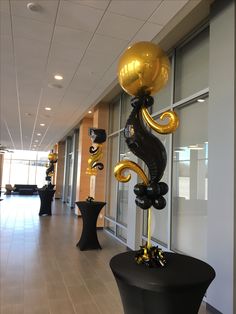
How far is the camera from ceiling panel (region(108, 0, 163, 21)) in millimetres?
3186

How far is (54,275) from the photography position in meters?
4.05

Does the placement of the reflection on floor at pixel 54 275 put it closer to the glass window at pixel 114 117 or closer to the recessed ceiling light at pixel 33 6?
the glass window at pixel 114 117

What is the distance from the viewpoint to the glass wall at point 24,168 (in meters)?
25.2

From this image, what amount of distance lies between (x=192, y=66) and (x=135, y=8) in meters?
1.45

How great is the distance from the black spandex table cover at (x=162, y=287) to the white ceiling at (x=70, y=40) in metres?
2.98

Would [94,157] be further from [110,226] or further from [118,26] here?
[118,26]

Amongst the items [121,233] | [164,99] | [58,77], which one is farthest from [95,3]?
[121,233]

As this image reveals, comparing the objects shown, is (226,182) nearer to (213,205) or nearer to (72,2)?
(213,205)

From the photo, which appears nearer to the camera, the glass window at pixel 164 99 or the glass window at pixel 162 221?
the glass window at pixel 162 221

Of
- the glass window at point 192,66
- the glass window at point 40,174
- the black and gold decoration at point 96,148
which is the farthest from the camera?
the glass window at point 40,174

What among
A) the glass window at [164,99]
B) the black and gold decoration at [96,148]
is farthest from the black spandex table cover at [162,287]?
the black and gold decoration at [96,148]

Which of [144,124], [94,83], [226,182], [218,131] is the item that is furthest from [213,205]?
[94,83]

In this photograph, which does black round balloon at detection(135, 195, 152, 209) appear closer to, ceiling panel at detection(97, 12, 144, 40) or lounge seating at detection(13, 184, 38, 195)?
ceiling panel at detection(97, 12, 144, 40)

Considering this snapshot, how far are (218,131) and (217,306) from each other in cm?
197
